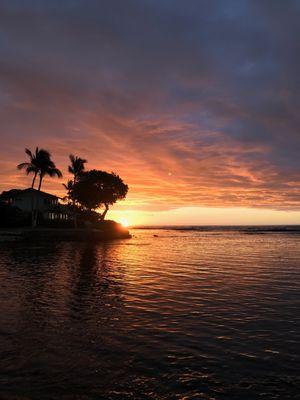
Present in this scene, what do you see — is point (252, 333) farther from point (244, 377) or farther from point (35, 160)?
point (35, 160)

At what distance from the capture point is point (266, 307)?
15.2 meters

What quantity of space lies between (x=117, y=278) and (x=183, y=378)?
15.7m

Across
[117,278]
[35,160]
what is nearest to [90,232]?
[35,160]

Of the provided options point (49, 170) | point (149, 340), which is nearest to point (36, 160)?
point (49, 170)

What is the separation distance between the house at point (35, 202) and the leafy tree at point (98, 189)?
6.47 meters

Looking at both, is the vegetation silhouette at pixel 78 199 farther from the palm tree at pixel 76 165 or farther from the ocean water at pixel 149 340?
the ocean water at pixel 149 340

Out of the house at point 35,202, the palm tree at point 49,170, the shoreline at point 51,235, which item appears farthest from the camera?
the house at point 35,202

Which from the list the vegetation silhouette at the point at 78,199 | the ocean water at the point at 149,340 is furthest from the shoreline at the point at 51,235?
the ocean water at the point at 149,340

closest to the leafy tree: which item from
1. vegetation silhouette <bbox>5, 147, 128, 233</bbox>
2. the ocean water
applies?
vegetation silhouette <bbox>5, 147, 128, 233</bbox>

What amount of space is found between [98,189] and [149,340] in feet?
270

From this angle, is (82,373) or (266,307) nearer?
(82,373)

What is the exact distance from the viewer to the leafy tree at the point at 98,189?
91.0 m

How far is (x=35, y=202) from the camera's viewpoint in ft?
291

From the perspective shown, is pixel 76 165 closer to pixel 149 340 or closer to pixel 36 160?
pixel 36 160
